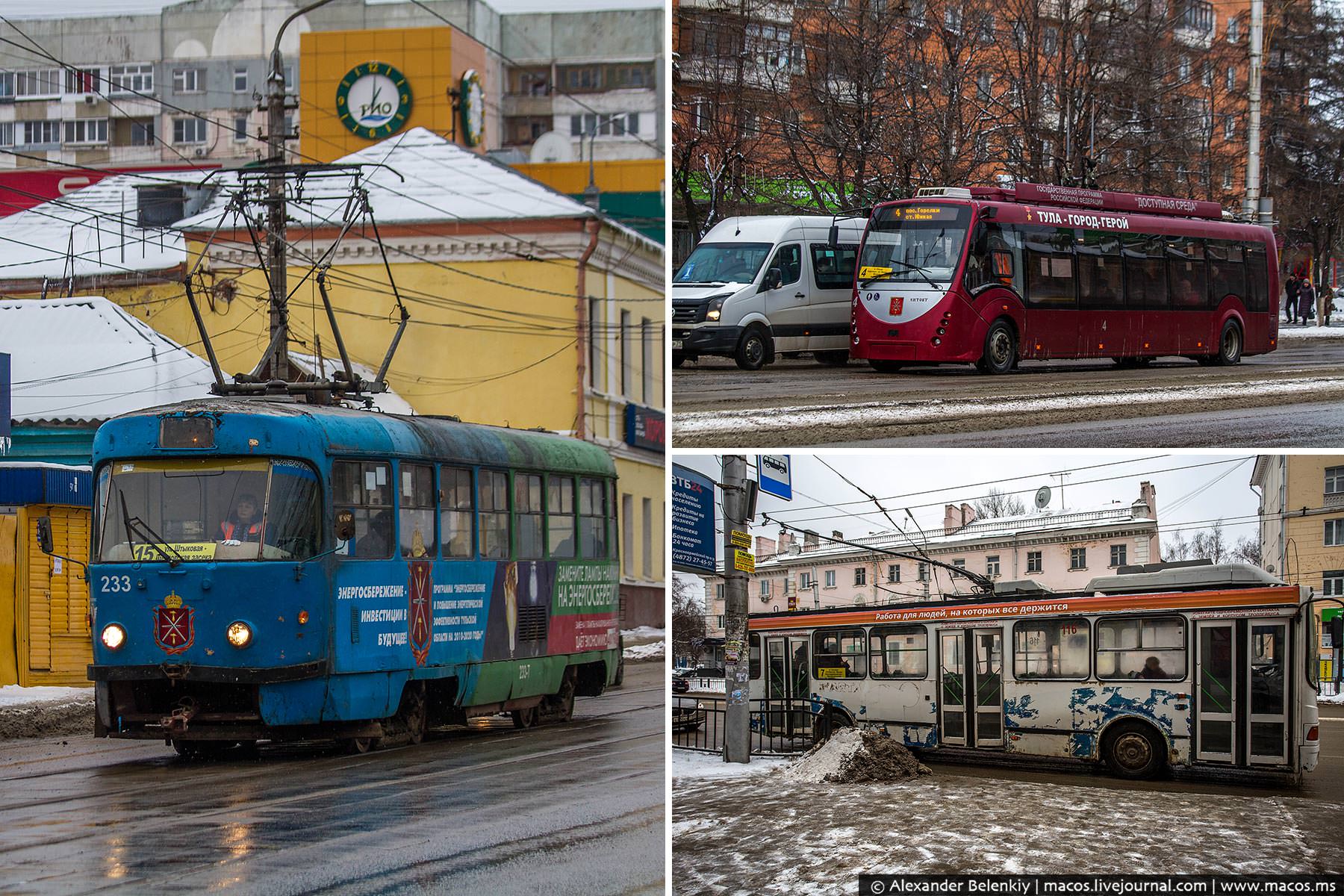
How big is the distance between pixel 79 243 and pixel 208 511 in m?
18.9

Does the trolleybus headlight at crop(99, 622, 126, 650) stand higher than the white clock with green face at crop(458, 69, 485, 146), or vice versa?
the white clock with green face at crop(458, 69, 485, 146)

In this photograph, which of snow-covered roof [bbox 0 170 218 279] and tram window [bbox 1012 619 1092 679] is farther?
snow-covered roof [bbox 0 170 218 279]

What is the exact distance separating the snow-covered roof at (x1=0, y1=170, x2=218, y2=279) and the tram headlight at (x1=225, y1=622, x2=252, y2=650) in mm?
16770

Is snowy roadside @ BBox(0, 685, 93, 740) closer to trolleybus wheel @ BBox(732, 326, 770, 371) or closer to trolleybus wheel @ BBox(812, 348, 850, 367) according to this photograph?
trolleybus wheel @ BBox(732, 326, 770, 371)

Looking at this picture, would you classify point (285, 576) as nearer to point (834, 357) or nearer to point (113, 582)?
point (113, 582)

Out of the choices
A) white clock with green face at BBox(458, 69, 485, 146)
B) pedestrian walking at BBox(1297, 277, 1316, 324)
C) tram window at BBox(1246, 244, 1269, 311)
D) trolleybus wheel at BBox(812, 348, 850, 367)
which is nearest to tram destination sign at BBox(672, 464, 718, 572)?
trolleybus wheel at BBox(812, 348, 850, 367)

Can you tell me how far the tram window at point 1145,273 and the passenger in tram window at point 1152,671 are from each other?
8521 mm

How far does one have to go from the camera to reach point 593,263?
34656 millimetres

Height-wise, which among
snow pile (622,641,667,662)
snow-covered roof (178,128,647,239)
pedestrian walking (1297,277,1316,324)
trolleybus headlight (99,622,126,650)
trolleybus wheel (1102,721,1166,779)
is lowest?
snow pile (622,641,667,662)

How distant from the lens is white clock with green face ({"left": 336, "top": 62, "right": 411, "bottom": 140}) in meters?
60.1

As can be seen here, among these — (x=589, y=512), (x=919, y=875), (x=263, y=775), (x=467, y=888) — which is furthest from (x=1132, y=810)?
(x=589, y=512)

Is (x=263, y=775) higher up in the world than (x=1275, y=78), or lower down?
lower down

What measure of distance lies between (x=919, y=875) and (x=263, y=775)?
5850 millimetres

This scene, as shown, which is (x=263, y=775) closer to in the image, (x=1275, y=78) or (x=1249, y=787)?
(x=1249, y=787)
